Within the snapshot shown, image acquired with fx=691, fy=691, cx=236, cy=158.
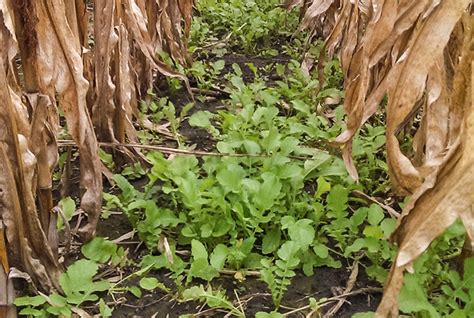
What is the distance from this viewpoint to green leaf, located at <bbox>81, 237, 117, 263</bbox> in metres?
1.55

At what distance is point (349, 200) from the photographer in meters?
1.74

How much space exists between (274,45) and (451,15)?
1.77 meters

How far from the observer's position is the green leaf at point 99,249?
1547 millimetres

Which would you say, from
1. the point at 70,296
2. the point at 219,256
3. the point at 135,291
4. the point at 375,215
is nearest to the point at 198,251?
the point at 219,256

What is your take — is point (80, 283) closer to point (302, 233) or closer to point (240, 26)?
point (302, 233)

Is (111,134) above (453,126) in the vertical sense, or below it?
below

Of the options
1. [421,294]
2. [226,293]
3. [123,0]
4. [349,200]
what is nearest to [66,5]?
[123,0]

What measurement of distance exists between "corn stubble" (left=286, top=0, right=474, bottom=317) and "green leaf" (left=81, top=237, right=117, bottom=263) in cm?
56

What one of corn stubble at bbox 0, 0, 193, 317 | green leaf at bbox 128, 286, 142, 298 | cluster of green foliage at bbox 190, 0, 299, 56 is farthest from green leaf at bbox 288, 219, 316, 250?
cluster of green foliage at bbox 190, 0, 299, 56

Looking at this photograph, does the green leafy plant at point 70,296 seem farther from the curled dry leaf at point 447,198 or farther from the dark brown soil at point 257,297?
the curled dry leaf at point 447,198

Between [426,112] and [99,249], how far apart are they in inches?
30.5

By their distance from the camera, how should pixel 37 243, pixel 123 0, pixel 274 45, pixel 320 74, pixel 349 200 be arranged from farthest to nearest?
pixel 274 45, pixel 320 74, pixel 123 0, pixel 349 200, pixel 37 243

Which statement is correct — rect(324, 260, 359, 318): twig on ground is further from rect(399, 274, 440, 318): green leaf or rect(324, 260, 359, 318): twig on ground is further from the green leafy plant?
the green leafy plant

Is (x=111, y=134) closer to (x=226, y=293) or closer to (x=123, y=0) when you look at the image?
(x=123, y=0)
